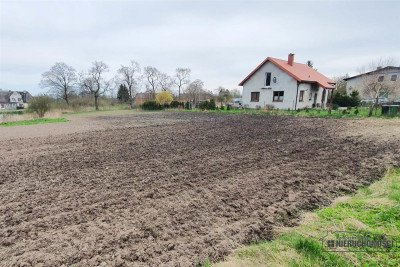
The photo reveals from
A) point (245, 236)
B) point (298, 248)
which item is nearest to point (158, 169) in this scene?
point (245, 236)

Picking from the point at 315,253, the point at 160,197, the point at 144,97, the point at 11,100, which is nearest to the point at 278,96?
the point at 160,197

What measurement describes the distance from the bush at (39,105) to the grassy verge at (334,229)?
1110 inches

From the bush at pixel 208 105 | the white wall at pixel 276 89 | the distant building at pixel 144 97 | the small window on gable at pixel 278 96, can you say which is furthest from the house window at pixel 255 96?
the distant building at pixel 144 97

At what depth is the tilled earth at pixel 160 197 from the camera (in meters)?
2.45

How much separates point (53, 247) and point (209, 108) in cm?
2788

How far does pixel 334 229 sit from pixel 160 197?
2760 mm

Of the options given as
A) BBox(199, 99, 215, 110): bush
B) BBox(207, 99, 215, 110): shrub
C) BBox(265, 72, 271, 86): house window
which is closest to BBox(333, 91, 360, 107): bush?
BBox(265, 72, 271, 86): house window

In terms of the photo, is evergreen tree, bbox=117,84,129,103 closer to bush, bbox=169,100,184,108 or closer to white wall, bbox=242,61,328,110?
bush, bbox=169,100,184,108

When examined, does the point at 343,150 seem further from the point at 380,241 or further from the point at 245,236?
the point at 245,236

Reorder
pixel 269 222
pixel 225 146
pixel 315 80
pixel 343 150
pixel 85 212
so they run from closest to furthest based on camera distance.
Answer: pixel 269 222 < pixel 85 212 < pixel 343 150 < pixel 225 146 < pixel 315 80

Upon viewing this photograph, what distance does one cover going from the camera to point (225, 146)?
24.8 feet

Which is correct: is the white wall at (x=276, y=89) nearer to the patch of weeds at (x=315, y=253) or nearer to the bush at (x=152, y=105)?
the bush at (x=152, y=105)

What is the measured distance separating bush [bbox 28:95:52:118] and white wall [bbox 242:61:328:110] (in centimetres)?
2549

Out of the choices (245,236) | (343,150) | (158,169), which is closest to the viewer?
(245,236)
